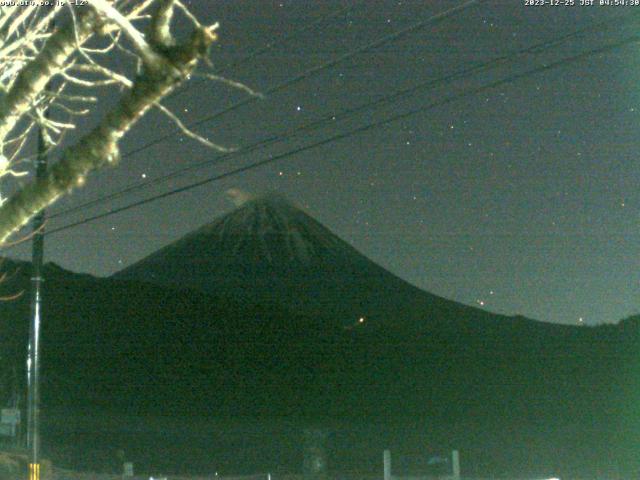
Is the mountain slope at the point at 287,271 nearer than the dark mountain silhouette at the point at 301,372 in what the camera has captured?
No

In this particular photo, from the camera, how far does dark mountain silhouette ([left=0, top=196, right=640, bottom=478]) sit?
41.9 meters

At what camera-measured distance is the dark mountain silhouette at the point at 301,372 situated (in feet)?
137

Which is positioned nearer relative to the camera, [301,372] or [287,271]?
[301,372]

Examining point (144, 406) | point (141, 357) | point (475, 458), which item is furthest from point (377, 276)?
point (475, 458)

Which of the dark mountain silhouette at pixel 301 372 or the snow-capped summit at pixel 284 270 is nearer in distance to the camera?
the dark mountain silhouette at pixel 301 372

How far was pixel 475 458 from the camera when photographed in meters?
39.8

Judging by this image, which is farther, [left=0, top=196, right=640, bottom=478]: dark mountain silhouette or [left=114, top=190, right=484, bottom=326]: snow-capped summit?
[left=114, top=190, right=484, bottom=326]: snow-capped summit

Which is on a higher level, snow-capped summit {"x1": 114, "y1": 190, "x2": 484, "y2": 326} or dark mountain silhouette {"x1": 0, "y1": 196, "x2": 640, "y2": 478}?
snow-capped summit {"x1": 114, "y1": 190, "x2": 484, "y2": 326}

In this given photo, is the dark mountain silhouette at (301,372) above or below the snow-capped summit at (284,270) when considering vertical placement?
below

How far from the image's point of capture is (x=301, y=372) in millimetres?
64562

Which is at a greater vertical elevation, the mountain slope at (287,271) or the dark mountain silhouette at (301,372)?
the mountain slope at (287,271)

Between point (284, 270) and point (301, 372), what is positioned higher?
point (284, 270)

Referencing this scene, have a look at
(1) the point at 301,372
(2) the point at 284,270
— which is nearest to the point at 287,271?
(2) the point at 284,270

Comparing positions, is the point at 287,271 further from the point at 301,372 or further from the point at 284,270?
the point at 301,372
